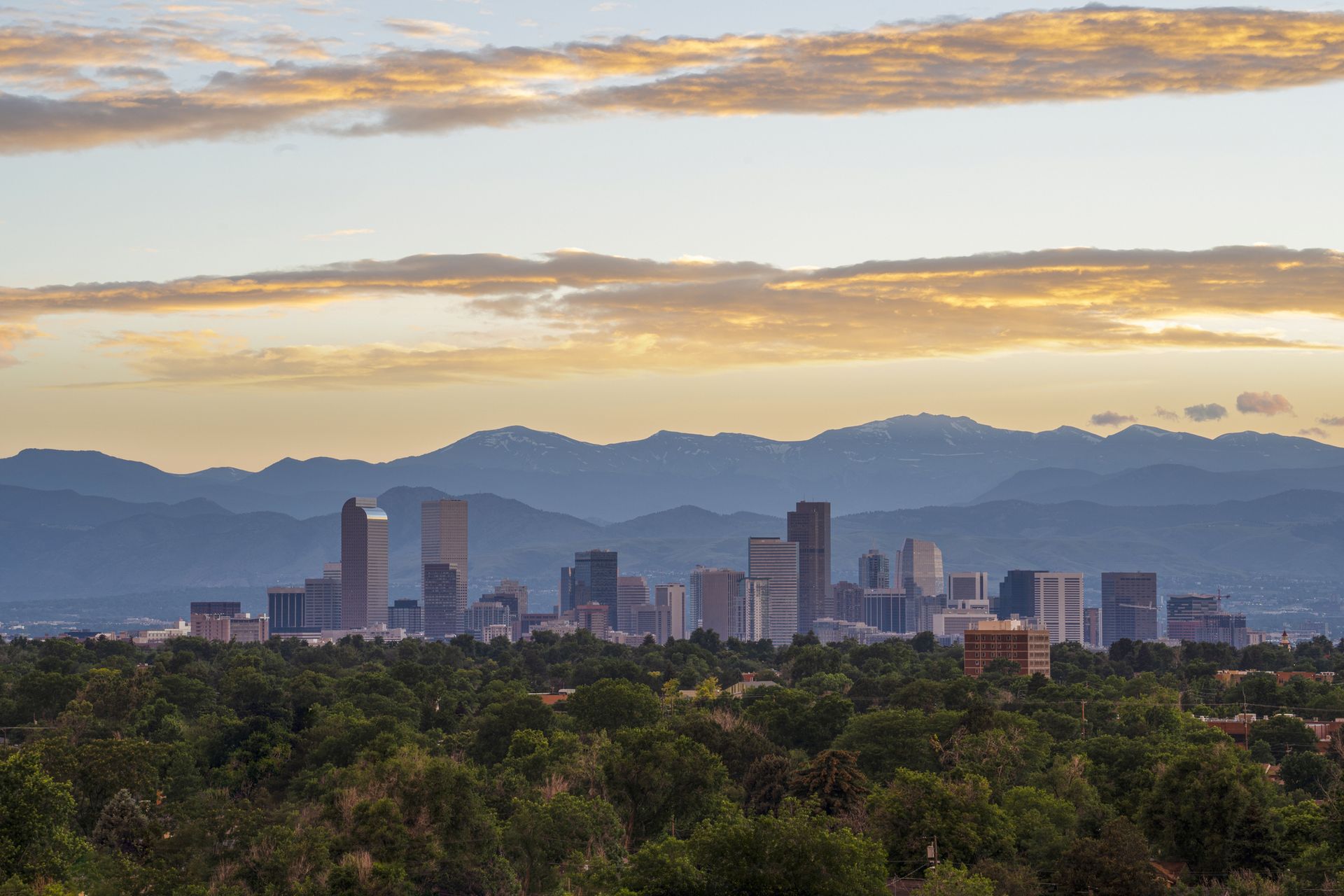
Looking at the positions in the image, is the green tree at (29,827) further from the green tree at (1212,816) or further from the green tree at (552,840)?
the green tree at (1212,816)

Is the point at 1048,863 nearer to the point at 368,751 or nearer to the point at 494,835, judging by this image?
the point at 494,835

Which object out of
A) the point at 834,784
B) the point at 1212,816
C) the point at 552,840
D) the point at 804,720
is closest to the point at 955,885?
the point at 1212,816

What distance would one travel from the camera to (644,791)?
8850 centimetres

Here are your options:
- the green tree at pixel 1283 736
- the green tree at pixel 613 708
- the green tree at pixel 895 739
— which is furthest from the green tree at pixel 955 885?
the green tree at pixel 1283 736

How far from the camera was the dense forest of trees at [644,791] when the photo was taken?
64.5 meters

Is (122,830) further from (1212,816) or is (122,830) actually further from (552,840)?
(1212,816)

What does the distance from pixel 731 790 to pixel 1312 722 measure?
5714cm

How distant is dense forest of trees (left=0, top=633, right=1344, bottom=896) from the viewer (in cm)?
6450

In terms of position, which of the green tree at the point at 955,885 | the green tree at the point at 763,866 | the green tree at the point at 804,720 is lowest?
the green tree at the point at 804,720

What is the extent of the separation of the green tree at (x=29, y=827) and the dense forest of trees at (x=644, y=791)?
11cm

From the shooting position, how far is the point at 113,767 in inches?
3543

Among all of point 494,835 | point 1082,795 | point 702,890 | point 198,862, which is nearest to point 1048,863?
point 1082,795

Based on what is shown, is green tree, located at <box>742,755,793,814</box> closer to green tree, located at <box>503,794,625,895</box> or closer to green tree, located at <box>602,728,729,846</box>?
green tree, located at <box>602,728,729,846</box>

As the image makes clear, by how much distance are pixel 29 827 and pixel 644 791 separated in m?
31.4
